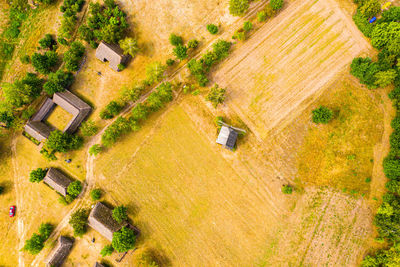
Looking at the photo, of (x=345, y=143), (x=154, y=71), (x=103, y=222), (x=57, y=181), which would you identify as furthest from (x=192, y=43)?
(x=103, y=222)

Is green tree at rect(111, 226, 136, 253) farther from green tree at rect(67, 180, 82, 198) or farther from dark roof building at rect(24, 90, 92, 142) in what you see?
dark roof building at rect(24, 90, 92, 142)

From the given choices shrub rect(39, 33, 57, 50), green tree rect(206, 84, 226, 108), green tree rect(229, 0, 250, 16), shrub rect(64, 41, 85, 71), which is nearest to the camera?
green tree rect(206, 84, 226, 108)

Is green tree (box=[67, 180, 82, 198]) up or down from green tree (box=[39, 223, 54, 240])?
up

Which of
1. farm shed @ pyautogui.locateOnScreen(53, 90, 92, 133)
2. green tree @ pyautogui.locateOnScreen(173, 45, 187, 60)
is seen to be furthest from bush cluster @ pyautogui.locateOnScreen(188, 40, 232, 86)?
farm shed @ pyautogui.locateOnScreen(53, 90, 92, 133)

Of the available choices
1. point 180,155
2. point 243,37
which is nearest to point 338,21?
point 243,37

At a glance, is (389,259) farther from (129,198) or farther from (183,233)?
(129,198)
